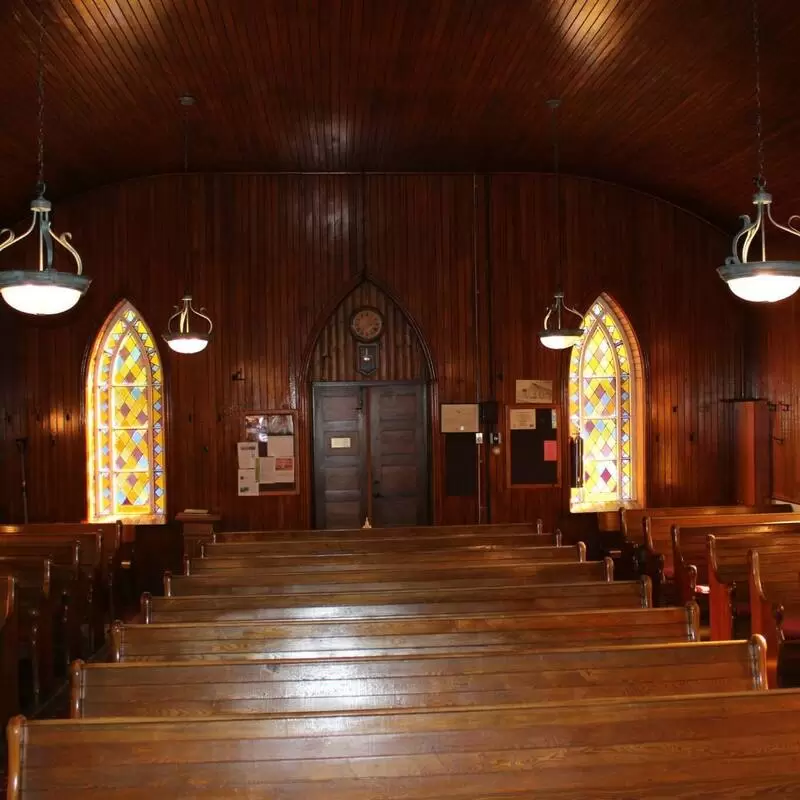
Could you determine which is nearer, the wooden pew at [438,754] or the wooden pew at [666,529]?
the wooden pew at [438,754]

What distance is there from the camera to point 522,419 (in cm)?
970

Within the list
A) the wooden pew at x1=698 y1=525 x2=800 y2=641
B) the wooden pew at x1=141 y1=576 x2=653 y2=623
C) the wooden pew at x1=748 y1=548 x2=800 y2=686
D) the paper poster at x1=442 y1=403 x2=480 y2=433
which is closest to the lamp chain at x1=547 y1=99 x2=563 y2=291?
the paper poster at x1=442 y1=403 x2=480 y2=433

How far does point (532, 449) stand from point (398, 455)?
1638 millimetres

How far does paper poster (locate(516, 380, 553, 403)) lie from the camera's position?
31.9 ft

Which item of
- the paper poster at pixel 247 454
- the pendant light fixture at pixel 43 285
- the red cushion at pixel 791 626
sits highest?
the pendant light fixture at pixel 43 285

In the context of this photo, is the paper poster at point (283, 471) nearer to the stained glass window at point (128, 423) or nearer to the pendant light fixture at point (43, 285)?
the stained glass window at point (128, 423)

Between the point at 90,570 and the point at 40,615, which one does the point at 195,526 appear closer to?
the point at 90,570

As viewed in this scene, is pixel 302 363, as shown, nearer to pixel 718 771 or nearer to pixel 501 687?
pixel 501 687

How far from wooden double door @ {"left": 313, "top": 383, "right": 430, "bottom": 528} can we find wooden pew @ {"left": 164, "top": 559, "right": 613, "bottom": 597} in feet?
13.1

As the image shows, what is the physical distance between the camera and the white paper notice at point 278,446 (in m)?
9.50

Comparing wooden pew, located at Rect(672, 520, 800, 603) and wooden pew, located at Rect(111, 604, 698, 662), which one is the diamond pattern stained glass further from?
wooden pew, located at Rect(111, 604, 698, 662)

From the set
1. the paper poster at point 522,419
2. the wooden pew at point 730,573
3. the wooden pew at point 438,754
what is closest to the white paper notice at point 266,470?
the paper poster at point 522,419

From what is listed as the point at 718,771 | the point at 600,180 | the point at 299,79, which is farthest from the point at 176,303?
the point at 718,771

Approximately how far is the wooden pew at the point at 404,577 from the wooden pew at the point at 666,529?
167cm
